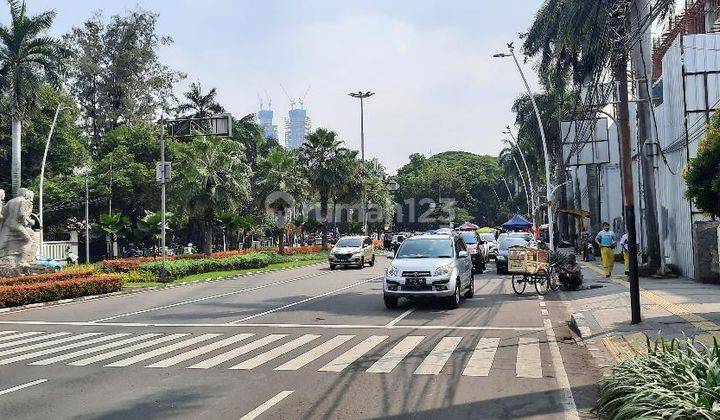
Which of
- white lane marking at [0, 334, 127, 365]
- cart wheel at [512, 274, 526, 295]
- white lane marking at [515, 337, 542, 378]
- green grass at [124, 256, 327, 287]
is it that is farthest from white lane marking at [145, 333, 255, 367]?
green grass at [124, 256, 327, 287]

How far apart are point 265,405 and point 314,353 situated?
3.18 m

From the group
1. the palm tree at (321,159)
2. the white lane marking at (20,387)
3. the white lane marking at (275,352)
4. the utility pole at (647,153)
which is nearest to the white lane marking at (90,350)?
the white lane marking at (20,387)

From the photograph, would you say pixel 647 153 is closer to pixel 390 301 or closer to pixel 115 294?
pixel 390 301

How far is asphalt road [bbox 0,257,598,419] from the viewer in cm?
720

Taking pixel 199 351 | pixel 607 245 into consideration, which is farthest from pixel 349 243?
pixel 199 351

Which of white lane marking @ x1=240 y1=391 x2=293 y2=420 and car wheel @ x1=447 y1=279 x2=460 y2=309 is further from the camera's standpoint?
car wheel @ x1=447 y1=279 x2=460 y2=309

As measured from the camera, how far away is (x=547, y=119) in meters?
47.1

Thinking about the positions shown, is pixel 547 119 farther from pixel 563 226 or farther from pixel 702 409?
pixel 702 409

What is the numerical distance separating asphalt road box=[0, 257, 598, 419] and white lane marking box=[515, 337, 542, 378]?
2 centimetres

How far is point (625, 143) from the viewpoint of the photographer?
50.7 feet

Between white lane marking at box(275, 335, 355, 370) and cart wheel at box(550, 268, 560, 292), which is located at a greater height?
cart wheel at box(550, 268, 560, 292)

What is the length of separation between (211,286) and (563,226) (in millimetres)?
34070

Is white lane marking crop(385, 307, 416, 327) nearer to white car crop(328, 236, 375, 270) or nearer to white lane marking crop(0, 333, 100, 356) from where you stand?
white lane marking crop(0, 333, 100, 356)

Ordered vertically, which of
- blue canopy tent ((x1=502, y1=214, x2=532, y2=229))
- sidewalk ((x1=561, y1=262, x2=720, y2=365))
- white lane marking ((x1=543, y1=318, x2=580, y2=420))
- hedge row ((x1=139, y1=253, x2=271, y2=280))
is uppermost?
blue canopy tent ((x1=502, y1=214, x2=532, y2=229))
